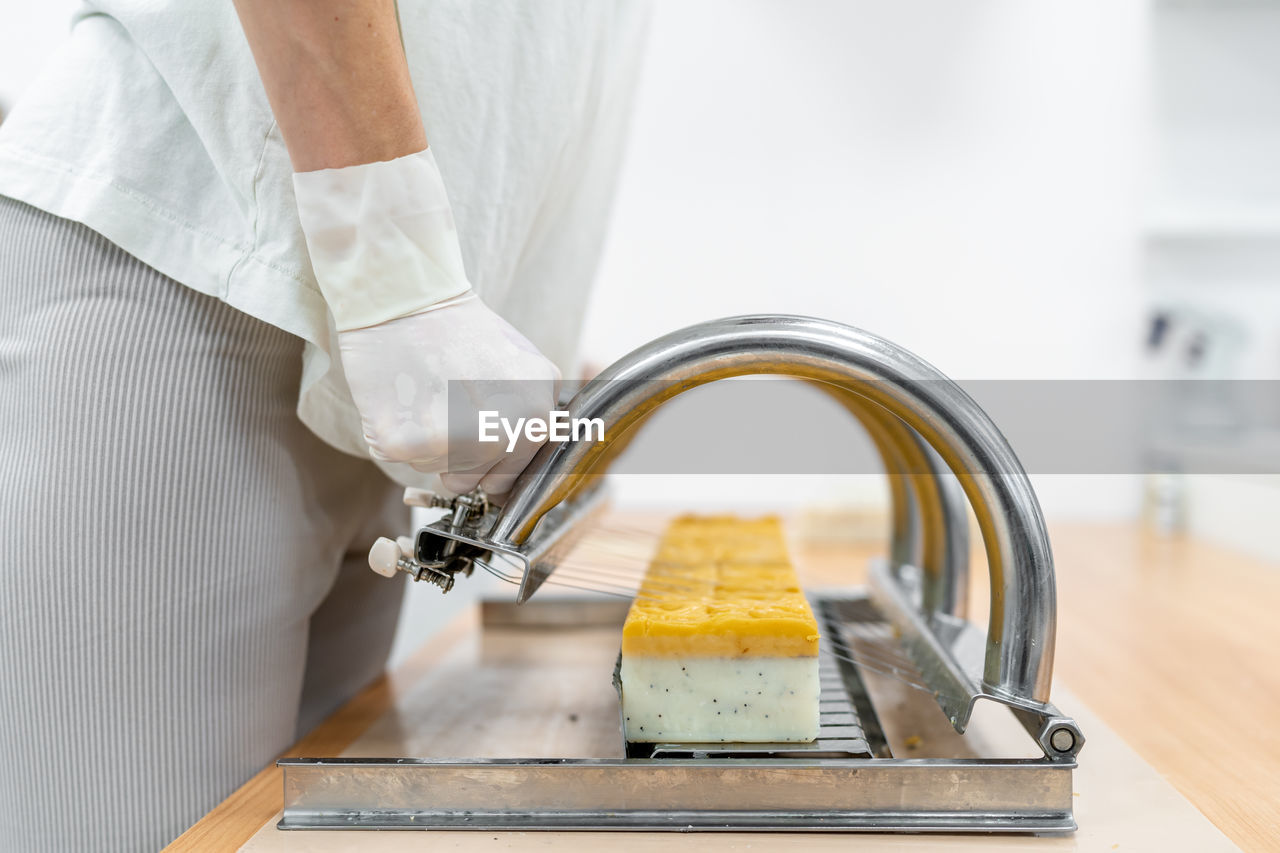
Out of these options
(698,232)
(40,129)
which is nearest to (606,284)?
(698,232)

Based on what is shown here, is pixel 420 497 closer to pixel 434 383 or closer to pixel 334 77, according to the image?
pixel 434 383

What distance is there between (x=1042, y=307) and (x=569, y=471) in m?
1.73

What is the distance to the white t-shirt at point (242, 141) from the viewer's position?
1.72 feet

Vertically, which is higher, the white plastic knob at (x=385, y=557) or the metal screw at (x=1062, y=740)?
the white plastic knob at (x=385, y=557)

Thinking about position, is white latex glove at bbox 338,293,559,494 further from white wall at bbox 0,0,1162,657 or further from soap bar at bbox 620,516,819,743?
white wall at bbox 0,0,1162,657

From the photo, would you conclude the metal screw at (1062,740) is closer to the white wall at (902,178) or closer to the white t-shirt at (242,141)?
the white t-shirt at (242,141)

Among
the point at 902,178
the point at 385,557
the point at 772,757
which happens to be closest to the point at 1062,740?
the point at 772,757

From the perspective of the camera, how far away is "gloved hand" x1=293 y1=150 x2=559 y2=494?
477 mm

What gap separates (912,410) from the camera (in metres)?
0.46

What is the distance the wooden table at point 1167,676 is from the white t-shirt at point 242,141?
23 cm

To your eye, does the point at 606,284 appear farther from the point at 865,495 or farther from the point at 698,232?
the point at 865,495
